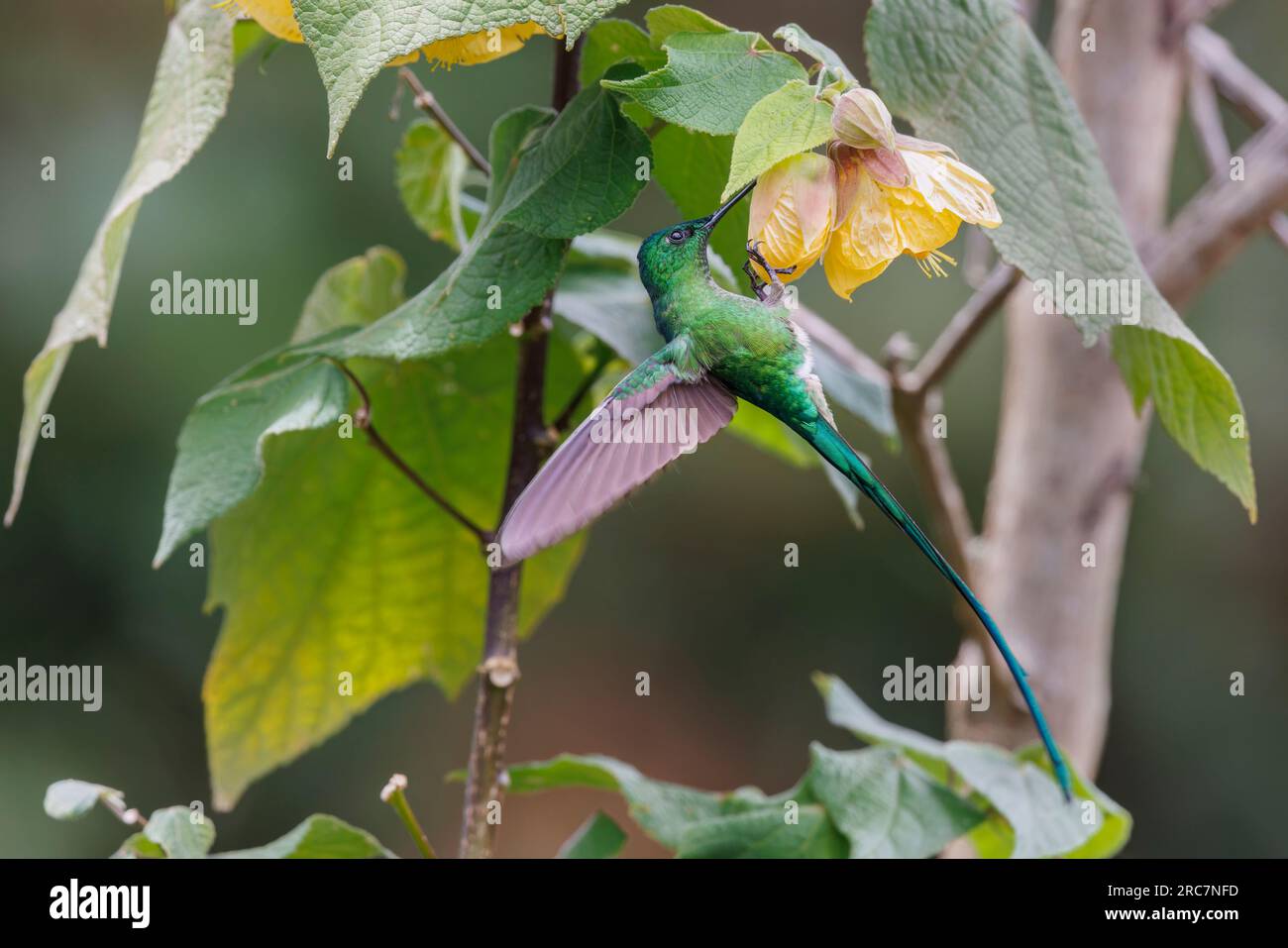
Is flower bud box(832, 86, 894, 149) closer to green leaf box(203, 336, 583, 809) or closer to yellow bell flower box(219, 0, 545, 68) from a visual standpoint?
yellow bell flower box(219, 0, 545, 68)

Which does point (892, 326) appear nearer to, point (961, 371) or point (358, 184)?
point (961, 371)

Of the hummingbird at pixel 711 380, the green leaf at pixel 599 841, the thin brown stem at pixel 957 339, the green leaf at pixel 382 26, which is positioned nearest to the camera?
the green leaf at pixel 382 26

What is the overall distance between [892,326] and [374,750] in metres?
1.20

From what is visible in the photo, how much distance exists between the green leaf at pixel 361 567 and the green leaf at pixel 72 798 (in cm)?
16

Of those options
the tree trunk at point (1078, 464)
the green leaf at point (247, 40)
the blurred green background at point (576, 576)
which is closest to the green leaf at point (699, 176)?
the green leaf at point (247, 40)

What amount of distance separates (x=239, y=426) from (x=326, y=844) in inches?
8.8

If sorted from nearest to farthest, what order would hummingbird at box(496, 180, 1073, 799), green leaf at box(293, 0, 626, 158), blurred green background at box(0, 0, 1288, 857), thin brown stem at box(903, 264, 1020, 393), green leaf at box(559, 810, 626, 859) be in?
1. green leaf at box(293, 0, 626, 158)
2. hummingbird at box(496, 180, 1073, 799)
3. green leaf at box(559, 810, 626, 859)
4. thin brown stem at box(903, 264, 1020, 393)
5. blurred green background at box(0, 0, 1288, 857)

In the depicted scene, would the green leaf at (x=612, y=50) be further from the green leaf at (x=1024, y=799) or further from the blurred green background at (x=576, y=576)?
the blurred green background at (x=576, y=576)

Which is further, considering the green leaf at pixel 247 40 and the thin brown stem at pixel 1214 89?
the thin brown stem at pixel 1214 89

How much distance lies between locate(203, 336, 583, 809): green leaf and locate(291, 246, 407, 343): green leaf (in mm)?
49

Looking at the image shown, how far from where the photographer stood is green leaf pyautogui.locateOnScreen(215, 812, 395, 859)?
68 cm

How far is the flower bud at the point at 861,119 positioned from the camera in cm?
51

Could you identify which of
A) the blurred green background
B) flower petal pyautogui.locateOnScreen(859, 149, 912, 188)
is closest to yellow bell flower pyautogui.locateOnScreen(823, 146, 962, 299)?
flower petal pyautogui.locateOnScreen(859, 149, 912, 188)
